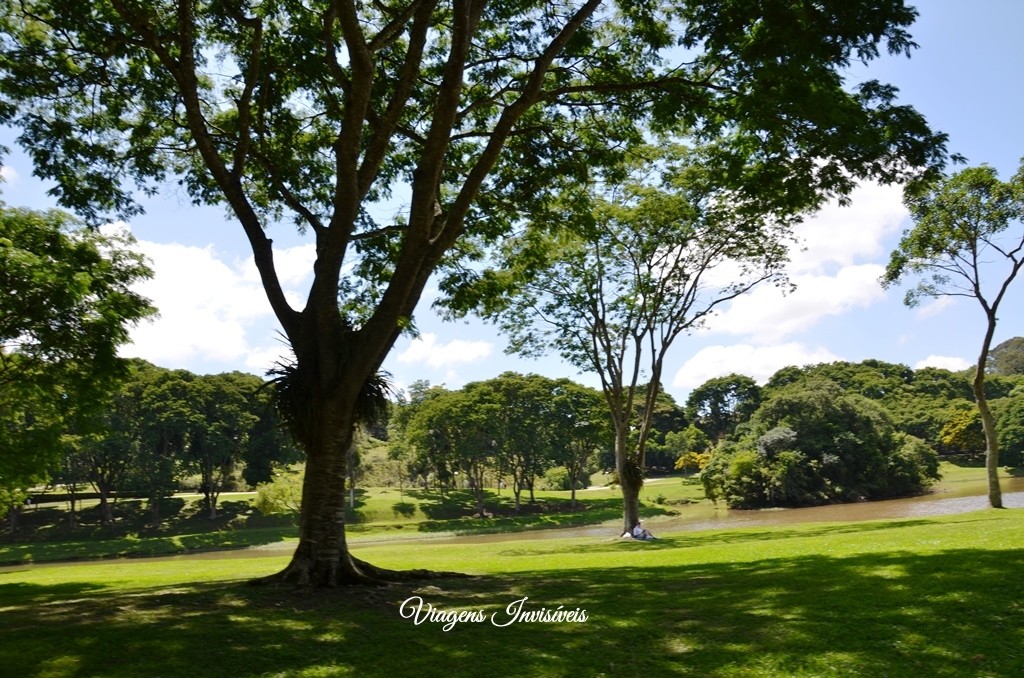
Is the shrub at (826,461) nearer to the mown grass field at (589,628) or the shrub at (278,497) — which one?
the shrub at (278,497)

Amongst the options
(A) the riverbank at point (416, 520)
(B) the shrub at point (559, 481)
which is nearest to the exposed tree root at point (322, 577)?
(A) the riverbank at point (416, 520)

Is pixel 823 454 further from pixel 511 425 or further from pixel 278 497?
pixel 278 497

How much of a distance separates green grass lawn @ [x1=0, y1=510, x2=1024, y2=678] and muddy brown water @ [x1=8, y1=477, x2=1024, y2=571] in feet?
77.6

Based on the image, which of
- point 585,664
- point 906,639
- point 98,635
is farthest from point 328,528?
point 906,639

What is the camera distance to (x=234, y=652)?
20.2 ft

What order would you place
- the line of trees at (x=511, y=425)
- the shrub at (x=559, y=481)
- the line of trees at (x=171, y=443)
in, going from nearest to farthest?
1. the line of trees at (x=171, y=443)
2. the line of trees at (x=511, y=425)
3. the shrub at (x=559, y=481)

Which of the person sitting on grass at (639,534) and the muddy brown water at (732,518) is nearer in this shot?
the person sitting on grass at (639,534)

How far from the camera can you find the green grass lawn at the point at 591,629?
5.48 m

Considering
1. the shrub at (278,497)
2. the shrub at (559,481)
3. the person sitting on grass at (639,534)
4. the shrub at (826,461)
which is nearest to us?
the person sitting on grass at (639,534)

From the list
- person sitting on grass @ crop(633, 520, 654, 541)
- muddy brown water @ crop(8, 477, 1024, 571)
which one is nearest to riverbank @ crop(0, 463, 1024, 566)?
muddy brown water @ crop(8, 477, 1024, 571)

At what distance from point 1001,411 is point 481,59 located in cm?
7202

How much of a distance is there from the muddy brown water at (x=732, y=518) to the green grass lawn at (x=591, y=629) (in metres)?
23.7

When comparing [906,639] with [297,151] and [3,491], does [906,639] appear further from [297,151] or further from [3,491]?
[3,491]

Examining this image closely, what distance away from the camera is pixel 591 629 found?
21.9 ft
